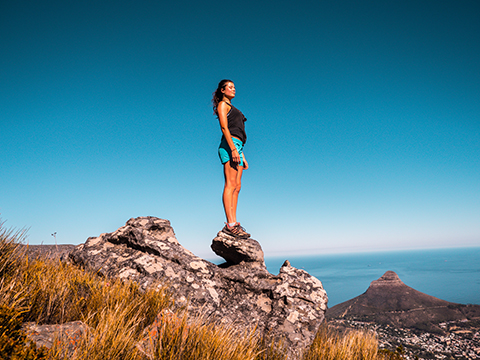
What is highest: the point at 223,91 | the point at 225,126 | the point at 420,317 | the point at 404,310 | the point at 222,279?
the point at 223,91

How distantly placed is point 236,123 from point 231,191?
1640 mm

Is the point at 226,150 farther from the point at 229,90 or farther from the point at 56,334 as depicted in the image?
the point at 56,334

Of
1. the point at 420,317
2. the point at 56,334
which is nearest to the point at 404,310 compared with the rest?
the point at 420,317

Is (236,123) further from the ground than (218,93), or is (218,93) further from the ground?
(218,93)

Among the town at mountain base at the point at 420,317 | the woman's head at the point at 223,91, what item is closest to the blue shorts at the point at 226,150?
the woman's head at the point at 223,91

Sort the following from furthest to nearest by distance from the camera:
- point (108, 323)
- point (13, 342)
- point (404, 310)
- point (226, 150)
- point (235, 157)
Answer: point (404, 310)
point (226, 150)
point (235, 157)
point (108, 323)
point (13, 342)

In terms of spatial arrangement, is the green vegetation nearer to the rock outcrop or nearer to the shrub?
the shrub

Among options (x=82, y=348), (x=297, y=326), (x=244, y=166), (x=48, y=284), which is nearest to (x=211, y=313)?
(x=297, y=326)

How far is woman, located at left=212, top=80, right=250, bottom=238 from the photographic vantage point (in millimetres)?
5430

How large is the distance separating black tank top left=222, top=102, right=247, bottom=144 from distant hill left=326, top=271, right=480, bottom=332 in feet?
184

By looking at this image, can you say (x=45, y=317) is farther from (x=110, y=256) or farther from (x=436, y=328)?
(x=436, y=328)

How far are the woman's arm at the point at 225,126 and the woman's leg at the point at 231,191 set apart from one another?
0.87 ft

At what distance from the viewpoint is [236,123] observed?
5.81m

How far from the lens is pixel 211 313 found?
3793 millimetres
